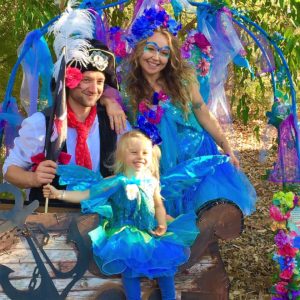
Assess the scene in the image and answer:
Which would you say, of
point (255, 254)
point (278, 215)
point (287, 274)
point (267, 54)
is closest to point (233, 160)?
point (278, 215)

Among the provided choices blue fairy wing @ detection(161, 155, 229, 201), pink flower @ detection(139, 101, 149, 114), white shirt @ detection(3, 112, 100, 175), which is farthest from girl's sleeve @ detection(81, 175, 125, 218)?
pink flower @ detection(139, 101, 149, 114)

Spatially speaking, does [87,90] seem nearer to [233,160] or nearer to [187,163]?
[187,163]

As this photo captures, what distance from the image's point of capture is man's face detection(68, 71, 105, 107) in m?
3.11

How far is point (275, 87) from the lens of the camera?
12.2 ft

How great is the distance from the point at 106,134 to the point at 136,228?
68cm

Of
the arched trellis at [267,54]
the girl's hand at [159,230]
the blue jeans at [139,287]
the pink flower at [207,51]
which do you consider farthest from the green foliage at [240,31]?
the blue jeans at [139,287]

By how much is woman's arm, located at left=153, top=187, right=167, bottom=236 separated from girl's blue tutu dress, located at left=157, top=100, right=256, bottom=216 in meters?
0.25

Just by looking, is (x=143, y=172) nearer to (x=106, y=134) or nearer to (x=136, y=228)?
(x=136, y=228)

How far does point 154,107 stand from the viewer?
337 centimetres

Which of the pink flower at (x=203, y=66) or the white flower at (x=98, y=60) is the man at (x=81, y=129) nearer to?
the white flower at (x=98, y=60)

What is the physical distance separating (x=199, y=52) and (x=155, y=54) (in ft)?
1.40

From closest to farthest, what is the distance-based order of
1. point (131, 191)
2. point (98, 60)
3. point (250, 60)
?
point (131, 191) < point (98, 60) < point (250, 60)

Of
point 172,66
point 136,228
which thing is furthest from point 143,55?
point 136,228

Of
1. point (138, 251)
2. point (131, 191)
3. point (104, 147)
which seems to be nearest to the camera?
point (138, 251)
